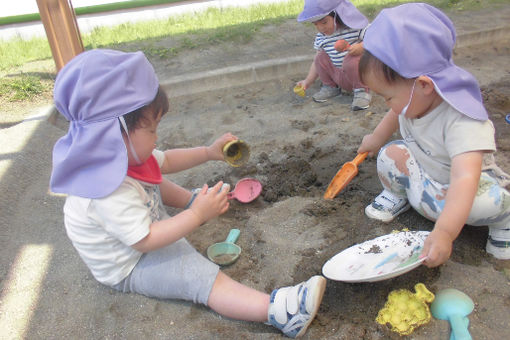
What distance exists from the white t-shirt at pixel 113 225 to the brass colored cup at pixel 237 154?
0.40 meters

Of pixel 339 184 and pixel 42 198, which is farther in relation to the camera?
pixel 42 198

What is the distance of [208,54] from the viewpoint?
12.1ft

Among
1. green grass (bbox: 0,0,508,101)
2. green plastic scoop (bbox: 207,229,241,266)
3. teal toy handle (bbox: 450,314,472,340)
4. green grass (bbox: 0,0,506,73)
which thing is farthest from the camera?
green grass (bbox: 0,0,506,73)

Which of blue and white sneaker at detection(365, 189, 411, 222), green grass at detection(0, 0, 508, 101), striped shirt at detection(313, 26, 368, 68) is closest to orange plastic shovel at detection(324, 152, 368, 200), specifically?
blue and white sneaker at detection(365, 189, 411, 222)

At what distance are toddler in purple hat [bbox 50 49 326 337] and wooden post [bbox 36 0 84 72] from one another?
1917 mm

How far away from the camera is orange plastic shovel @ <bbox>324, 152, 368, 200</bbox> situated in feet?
6.24

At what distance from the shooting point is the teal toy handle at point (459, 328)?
3.87 ft

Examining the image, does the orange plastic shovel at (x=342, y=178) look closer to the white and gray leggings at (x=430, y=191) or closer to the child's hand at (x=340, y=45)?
the white and gray leggings at (x=430, y=191)

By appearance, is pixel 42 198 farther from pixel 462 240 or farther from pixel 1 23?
pixel 1 23

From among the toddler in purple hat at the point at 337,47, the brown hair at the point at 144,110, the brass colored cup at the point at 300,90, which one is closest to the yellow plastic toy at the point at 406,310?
the brown hair at the point at 144,110

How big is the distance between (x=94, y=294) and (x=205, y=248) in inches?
17.5

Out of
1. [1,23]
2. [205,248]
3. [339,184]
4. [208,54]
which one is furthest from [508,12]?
[1,23]

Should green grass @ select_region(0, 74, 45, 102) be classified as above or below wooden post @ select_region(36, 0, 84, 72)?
below

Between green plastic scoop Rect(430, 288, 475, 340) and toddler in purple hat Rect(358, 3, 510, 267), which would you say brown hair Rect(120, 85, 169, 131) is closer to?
toddler in purple hat Rect(358, 3, 510, 267)
